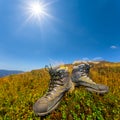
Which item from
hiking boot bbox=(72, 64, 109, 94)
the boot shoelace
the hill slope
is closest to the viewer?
the hill slope

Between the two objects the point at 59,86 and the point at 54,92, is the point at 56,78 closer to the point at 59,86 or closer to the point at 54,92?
the point at 59,86

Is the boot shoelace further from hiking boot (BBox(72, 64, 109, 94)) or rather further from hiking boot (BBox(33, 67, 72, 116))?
hiking boot (BBox(72, 64, 109, 94))

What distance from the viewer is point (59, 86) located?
780 cm

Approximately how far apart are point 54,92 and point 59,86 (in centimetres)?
33

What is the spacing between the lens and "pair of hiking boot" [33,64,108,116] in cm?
704

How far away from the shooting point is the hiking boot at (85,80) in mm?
8594

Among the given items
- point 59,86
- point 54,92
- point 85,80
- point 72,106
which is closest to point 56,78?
point 59,86

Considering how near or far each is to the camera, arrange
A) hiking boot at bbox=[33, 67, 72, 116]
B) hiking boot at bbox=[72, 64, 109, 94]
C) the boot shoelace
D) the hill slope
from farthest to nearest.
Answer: hiking boot at bbox=[72, 64, 109, 94] < the boot shoelace < the hill slope < hiking boot at bbox=[33, 67, 72, 116]

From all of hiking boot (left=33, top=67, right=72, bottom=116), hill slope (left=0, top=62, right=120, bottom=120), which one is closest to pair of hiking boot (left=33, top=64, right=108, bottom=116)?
hiking boot (left=33, top=67, right=72, bottom=116)

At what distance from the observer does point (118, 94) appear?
881cm

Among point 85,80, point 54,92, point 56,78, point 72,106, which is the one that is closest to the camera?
point 54,92

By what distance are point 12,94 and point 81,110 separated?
2942 mm

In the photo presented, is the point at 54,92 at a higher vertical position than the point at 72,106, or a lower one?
higher

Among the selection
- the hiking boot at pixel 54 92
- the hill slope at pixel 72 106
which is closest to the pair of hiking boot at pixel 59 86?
the hiking boot at pixel 54 92
